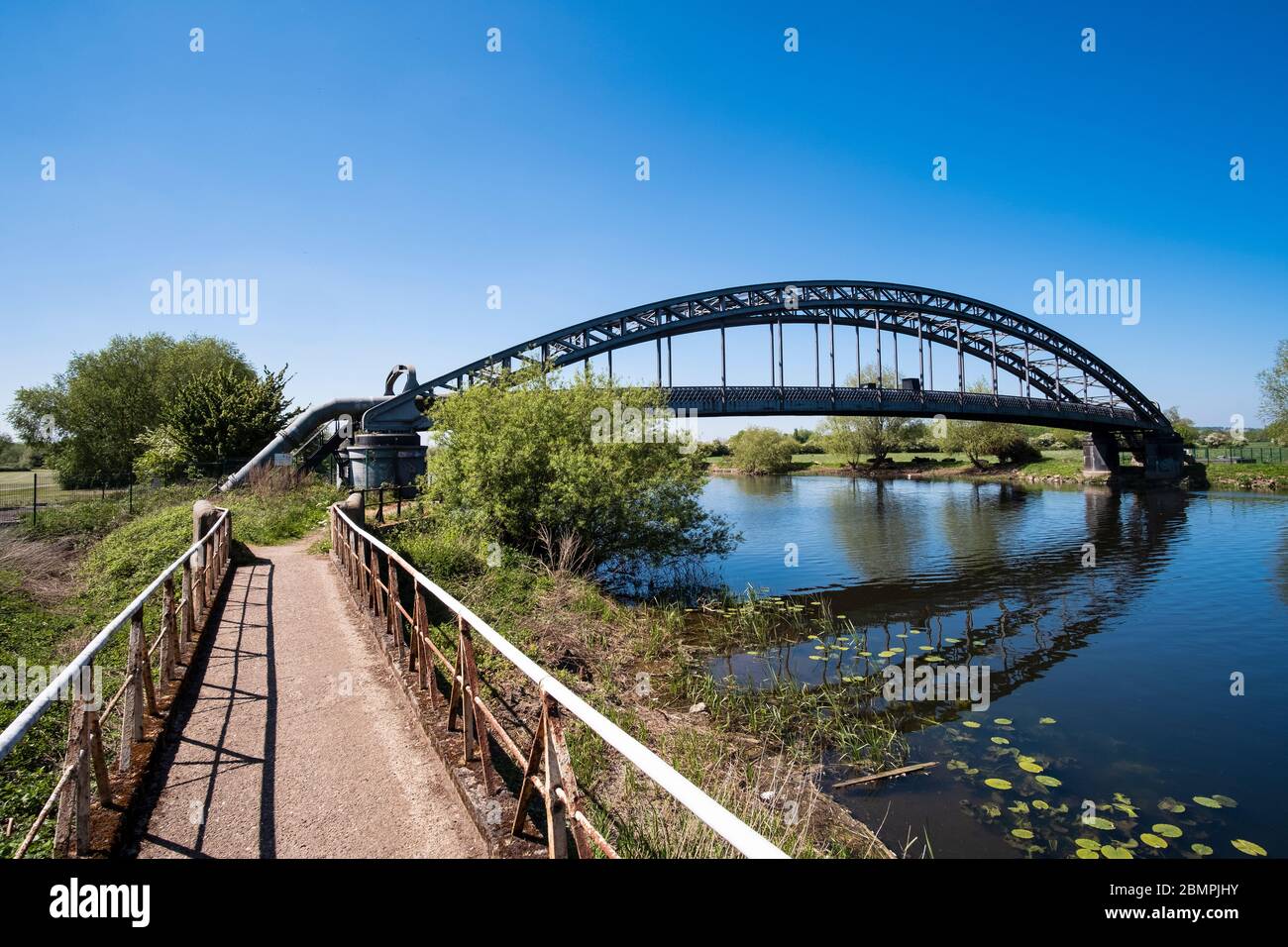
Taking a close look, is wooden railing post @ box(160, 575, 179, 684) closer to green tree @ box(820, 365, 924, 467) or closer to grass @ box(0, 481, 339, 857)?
grass @ box(0, 481, 339, 857)

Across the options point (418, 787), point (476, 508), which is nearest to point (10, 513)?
point (476, 508)

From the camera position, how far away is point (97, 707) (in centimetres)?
544

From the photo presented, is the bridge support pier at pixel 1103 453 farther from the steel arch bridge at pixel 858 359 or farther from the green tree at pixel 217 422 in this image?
the green tree at pixel 217 422

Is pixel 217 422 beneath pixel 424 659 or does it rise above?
above

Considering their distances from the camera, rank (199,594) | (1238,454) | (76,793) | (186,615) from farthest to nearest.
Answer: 1. (1238,454)
2. (199,594)
3. (186,615)
4. (76,793)

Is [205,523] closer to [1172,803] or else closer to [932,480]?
[1172,803]

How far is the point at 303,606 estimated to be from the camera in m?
9.48

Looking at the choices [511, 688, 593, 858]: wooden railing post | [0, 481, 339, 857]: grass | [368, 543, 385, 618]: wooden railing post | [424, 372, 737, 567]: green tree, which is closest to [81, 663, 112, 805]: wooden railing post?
[0, 481, 339, 857]: grass

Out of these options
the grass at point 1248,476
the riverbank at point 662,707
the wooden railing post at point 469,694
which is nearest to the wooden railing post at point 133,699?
the wooden railing post at point 469,694

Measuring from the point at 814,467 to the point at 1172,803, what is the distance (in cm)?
6681

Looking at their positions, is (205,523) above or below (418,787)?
above

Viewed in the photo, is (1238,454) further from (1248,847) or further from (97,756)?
(97,756)

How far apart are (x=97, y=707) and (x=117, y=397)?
1813 inches

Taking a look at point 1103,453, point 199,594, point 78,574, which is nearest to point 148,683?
point 199,594
